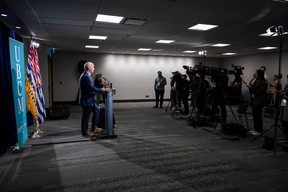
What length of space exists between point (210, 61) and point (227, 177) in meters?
11.2

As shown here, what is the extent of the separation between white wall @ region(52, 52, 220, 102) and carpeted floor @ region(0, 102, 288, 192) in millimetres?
6088

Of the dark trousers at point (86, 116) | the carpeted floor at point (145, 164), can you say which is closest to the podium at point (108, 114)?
the carpeted floor at point (145, 164)

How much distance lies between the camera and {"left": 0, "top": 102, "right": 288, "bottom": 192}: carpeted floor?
245cm

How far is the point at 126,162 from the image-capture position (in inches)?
123

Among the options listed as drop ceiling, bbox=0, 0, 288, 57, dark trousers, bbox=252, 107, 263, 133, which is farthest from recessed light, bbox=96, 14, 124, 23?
dark trousers, bbox=252, 107, 263, 133

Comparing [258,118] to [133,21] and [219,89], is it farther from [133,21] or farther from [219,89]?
[133,21]

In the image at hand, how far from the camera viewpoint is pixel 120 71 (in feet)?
36.5

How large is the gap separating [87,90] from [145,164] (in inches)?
75.9

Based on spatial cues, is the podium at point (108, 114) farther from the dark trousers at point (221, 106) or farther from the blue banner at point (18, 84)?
the dark trousers at point (221, 106)

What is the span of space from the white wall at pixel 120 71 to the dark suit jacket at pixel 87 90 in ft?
22.3

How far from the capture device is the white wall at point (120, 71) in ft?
33.8

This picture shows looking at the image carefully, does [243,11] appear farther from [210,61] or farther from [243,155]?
[210,61]

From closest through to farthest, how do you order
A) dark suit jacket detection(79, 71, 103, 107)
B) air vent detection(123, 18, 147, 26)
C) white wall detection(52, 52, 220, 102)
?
dark suit jacket detection(79, 71, 103, 107) < air vent detection(123, 18, 147, 26) < white wall detection(52, 52, 220, 102)

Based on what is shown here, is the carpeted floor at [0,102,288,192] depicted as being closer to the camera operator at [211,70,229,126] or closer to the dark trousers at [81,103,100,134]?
the dark trousers at [81,103,100,134]
